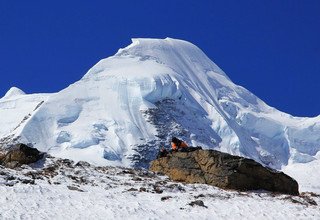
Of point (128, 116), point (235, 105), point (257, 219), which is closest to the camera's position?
point (257, 219)

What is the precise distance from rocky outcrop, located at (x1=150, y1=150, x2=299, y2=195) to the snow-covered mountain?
9311 centimetres

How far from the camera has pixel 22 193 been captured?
24.3 meters

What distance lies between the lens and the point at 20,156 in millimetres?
33344

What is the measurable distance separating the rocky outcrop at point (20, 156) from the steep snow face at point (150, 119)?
91.0 m

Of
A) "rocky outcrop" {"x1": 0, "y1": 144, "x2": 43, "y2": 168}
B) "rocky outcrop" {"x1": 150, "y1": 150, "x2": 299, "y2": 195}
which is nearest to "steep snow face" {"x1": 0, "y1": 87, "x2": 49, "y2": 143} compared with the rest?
"rocky outcrop" {"x1": 0, "y1": 144, "x2": 43, "y2": 168}

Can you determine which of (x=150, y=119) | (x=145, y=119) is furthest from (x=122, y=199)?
(x=150, y=119)

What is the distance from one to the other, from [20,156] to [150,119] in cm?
13012

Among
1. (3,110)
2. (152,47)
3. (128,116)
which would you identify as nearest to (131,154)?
(128,116)

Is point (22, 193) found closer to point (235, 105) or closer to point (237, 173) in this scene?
point (237, 173)

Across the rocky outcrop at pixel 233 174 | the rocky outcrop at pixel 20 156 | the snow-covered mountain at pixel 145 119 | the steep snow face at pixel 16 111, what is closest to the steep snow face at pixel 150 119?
the snow-covered mountain at pixel 145 119

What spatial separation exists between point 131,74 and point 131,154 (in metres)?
30.1

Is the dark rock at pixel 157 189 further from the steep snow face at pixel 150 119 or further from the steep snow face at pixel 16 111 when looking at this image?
the steep snow face at pixel 16 111

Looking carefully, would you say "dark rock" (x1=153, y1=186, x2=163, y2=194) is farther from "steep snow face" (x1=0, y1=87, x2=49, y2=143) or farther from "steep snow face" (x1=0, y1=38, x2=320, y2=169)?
"steep snow face" (x1=0, y1=87, x2=49, y2=143)

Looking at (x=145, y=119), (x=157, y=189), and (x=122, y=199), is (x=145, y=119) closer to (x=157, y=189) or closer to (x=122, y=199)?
(x=157, y=189)
